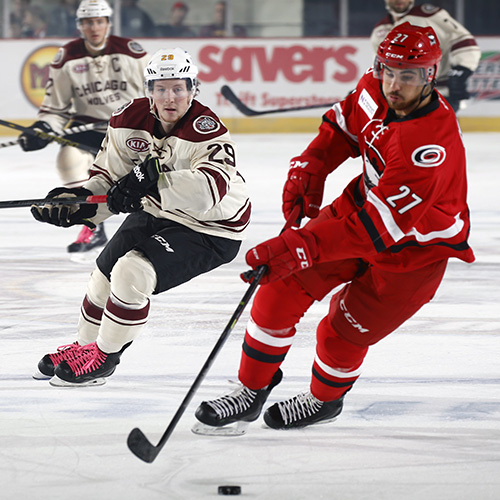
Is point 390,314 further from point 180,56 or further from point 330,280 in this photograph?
point 180,56

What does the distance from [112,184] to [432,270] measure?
1000 mm

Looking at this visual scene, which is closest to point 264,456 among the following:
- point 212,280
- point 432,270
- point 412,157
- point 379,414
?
point 379,414

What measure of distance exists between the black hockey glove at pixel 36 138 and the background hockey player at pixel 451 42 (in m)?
2.17

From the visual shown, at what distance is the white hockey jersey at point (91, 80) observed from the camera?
4.35 m

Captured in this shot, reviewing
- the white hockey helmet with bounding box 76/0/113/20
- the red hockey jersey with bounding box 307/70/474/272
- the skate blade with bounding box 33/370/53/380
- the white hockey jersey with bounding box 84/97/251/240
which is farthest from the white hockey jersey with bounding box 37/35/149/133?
the red hockey jersey with bounding box 307/70/474/272

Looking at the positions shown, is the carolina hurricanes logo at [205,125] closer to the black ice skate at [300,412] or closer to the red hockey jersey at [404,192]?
the red hockey jersey at [404,192]

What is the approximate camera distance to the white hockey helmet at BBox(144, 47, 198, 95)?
8.22 feet

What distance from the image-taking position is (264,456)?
203cm

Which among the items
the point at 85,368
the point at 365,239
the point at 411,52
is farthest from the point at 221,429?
the point at 411,52

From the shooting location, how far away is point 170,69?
2.51m

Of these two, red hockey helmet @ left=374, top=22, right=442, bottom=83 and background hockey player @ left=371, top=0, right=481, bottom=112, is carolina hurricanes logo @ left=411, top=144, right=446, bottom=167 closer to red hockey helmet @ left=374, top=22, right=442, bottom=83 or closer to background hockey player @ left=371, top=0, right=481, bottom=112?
red hockey helmet @ left=374, top=22, right=442, bottom=83

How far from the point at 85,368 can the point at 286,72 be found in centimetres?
641

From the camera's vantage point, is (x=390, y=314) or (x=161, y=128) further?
(x=161, y=128)

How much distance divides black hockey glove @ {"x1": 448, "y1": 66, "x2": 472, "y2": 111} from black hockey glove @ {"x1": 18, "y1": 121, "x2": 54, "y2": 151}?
231 centimetres
